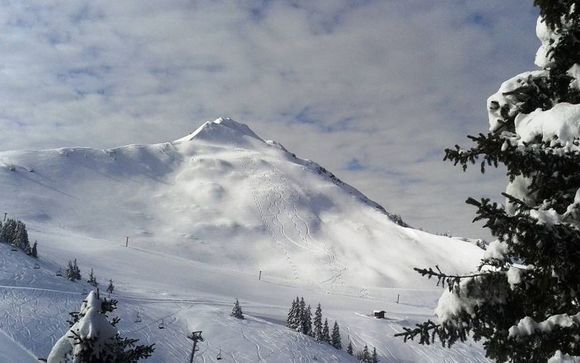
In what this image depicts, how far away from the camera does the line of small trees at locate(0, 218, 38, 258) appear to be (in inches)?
2803

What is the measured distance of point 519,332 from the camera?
4.75 meters

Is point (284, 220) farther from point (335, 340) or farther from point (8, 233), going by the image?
point (335, 340)

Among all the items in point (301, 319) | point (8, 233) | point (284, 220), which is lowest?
point (301, 319)

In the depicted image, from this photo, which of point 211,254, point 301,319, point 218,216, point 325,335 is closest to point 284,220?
point 218,216

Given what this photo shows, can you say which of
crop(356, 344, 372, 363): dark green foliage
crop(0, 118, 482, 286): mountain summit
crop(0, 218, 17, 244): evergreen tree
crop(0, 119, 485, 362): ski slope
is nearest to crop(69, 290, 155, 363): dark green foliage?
crop(0, 119, 485, 362): ski slope

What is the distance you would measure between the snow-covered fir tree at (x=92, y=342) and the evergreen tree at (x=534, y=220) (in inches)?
245

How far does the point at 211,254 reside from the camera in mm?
120562

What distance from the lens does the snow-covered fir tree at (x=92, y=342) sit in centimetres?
905

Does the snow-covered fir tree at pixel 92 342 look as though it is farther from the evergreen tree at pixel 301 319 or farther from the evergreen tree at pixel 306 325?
the evergreen tree at pixel 306 325

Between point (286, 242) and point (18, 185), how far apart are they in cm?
7998

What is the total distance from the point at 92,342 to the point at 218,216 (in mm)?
141414

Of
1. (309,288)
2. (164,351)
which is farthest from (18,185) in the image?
(164,351)

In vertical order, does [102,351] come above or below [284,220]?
below

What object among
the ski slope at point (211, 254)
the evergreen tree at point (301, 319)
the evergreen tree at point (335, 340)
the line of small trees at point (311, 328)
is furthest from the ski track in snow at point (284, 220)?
the evergreen tree at point (335, 340)
